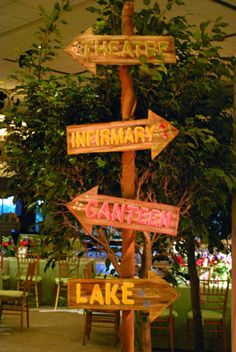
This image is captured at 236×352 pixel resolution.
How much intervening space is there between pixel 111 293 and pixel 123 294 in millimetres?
50

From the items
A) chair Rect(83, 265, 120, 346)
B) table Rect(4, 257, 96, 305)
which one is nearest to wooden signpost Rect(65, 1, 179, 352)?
chair Rect(83, 265, 120, 346)

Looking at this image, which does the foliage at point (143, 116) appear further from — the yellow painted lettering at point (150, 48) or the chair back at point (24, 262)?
the chair back at point (24, 262)

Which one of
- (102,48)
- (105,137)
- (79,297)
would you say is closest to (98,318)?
(79,297)

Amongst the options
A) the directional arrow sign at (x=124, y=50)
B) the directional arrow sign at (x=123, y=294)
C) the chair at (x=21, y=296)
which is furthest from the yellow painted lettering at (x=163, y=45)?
the chair at (x=21, y=296)

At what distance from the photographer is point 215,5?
21.6 feet

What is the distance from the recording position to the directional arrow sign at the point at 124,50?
262 cm

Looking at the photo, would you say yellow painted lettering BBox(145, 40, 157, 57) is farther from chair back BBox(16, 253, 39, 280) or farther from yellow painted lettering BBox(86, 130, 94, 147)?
chair back BBox(16, 253, 39, 280)

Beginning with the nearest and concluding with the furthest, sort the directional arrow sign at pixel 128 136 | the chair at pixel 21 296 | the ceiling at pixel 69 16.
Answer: the directional arrow sign at pixel 128 136 < the ceiling at pixel 69 16 < the chair at pixel 21 296

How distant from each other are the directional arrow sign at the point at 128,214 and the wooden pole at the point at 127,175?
0.33ft

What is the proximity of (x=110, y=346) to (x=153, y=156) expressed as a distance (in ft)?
15.2

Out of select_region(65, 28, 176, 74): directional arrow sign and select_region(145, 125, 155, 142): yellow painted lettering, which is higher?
select_region(65, 28, 176, 74): directional arrow sign

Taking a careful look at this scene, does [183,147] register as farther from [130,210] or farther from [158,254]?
[158,254]

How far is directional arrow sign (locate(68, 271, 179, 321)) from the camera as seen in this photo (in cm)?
258

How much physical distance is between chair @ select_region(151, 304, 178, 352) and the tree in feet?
10.2
